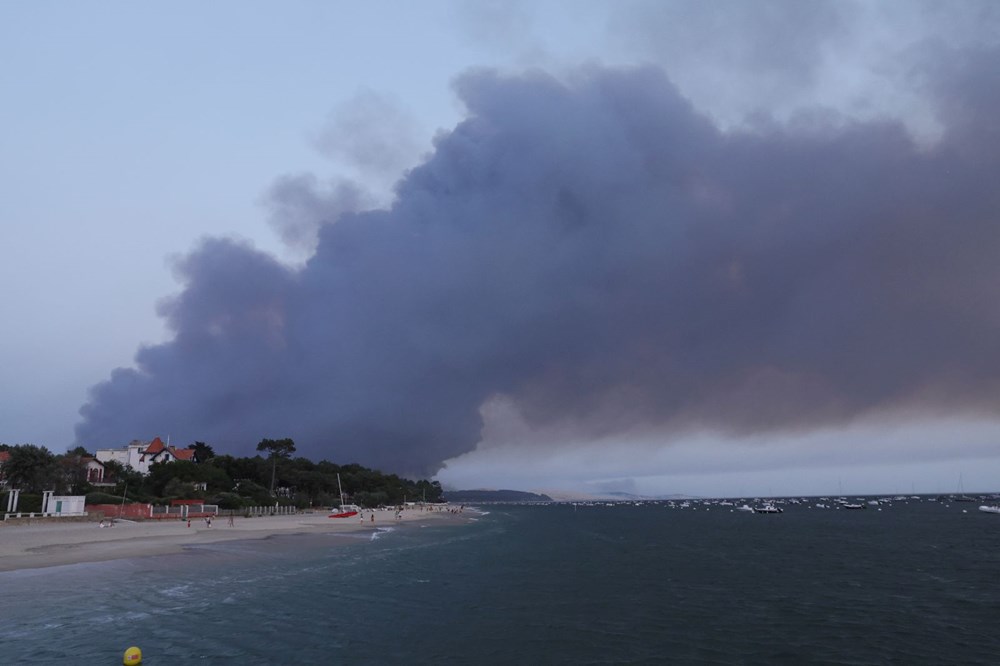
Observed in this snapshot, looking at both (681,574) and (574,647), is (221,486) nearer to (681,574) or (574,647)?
(681,574)

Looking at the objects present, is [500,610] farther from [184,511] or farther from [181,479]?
[181,479]

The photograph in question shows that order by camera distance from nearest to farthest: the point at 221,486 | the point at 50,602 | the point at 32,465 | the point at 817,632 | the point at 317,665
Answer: the point at 317,665, the point at 817,632, the point at 50,602, the point at 32,465, the point at 221,486

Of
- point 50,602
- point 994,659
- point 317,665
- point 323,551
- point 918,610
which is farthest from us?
point 323,551

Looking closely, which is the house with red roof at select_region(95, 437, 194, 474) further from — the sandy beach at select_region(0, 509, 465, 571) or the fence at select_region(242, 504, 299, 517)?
the sandy beach at select_region(0, 509, 465, 571)

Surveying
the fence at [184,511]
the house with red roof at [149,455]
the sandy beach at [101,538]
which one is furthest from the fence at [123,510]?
the house with red roof at [149,455]

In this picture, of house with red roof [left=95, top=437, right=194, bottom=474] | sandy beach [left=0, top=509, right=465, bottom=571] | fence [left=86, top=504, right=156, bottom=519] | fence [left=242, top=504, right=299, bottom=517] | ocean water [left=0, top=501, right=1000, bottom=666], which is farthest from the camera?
house with red roof [left=95, top=437, right=194, bottom=474]

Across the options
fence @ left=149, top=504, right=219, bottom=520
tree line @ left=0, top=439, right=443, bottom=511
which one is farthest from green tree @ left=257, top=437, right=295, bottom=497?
fence @ left=149, top=504, right=219, bottom=520

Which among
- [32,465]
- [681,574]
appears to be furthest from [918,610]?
[32,465]
